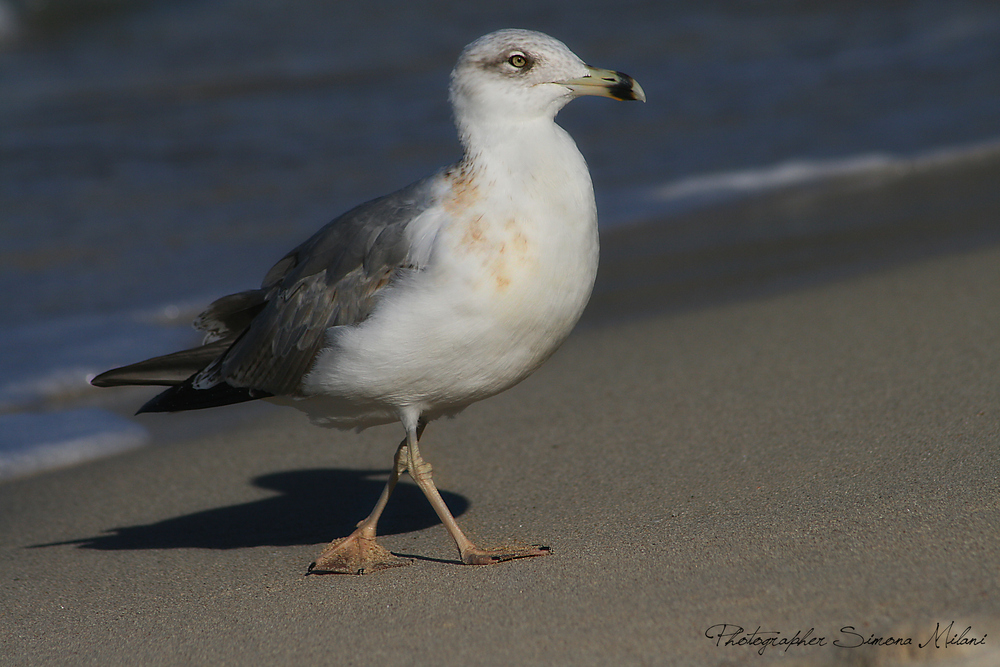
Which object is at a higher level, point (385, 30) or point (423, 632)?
point (385, 30)

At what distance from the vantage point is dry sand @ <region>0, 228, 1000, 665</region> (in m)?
3.03

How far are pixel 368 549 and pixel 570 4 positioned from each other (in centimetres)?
1538

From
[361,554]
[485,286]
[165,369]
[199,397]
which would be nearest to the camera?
[485,286]

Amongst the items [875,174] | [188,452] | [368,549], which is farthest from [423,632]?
[875,174]

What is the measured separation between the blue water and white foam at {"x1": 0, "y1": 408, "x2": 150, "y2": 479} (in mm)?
98

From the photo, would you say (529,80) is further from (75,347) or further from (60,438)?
(75,347)

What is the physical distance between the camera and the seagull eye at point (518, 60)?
3.73 m

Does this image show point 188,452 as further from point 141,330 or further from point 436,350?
point 436,350

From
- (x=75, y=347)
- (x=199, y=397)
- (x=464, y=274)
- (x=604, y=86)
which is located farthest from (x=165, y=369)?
(x=75, y=347)

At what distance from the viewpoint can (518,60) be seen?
3738 millimetres

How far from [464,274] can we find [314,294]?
745 millimetres

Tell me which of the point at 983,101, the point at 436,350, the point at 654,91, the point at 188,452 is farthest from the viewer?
the point at 654,91

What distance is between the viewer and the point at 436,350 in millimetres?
3605

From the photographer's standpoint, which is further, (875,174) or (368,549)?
(875,174)
